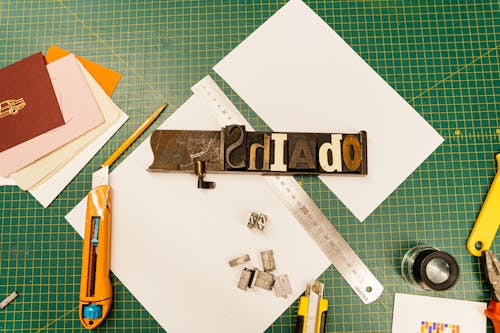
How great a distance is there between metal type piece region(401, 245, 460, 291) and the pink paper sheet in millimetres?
1264

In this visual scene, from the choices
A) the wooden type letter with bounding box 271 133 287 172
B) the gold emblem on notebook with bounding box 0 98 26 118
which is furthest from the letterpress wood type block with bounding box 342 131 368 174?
the gold emblem on notebook with bounding box 0 98 26 118

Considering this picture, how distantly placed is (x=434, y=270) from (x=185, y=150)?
3.17 feet

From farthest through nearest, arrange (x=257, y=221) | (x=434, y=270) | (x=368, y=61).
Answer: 1. (x=368, y=61)
2. (x=257, y=221)
3. (x=434, y=270)

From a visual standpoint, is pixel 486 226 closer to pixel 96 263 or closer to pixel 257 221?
pixel 257 221

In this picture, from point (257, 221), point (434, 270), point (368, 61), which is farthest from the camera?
point (368, 61)

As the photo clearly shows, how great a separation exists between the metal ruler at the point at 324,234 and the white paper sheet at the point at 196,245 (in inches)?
1.2

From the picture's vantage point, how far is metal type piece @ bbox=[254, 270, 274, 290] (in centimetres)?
136

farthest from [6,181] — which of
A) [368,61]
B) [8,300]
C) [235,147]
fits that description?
[368,61]

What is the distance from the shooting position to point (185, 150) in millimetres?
1418

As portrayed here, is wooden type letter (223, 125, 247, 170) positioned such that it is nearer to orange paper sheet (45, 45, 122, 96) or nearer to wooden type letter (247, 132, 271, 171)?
wooden type letter (247, 132, 271, 171)

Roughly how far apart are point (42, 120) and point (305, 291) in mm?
1179

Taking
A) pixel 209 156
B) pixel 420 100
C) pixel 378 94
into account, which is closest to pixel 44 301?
pixel 209 156

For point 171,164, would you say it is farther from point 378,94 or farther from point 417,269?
point 417,269

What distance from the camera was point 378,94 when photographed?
147 centimetres
